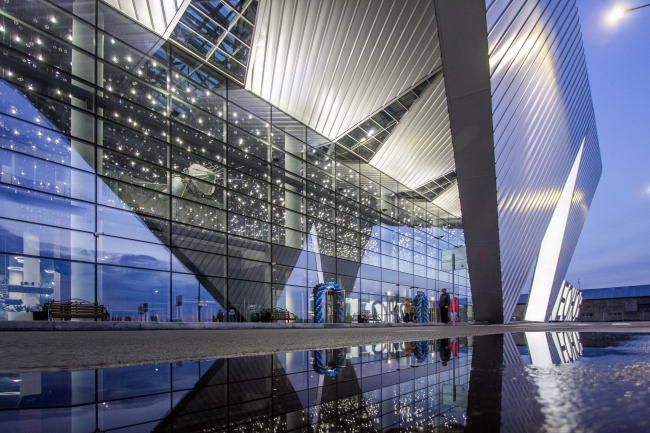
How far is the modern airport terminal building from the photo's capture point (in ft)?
49.2

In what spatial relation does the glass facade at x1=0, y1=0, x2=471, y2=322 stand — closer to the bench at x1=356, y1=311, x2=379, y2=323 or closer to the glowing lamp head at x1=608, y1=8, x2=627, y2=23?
the bench at x1=356, y1=311, x2=379, y2=323

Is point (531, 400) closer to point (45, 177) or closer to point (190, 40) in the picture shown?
point (45, 177)

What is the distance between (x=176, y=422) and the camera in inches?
40.2

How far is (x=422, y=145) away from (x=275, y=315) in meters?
14.8

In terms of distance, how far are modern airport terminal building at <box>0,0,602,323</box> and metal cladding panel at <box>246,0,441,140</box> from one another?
0.31 feet

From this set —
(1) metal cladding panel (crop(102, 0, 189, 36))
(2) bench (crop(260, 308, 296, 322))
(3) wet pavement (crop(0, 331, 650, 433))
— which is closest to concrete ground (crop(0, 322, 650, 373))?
(3) wet pavement (crop(0, 331, 650, 433))

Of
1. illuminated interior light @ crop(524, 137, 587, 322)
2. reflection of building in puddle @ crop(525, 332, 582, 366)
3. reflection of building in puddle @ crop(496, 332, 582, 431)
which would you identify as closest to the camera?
reflection of building in puddle @ crop(496, 332, 582, 431)

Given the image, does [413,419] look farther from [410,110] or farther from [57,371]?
[410,110]

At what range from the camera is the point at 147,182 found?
20.8 meters

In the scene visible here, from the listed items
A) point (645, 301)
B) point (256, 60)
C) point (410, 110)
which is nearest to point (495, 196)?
point (410, 110)

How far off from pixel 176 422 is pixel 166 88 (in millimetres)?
23283

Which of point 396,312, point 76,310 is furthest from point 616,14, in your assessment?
point 396,312

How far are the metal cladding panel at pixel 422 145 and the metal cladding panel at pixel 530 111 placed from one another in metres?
5.59

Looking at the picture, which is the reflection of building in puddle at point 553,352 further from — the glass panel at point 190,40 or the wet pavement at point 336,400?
the glass panel at point 190,40
